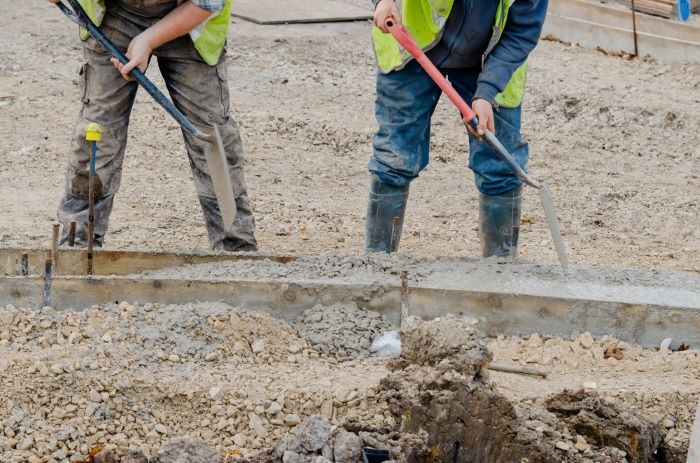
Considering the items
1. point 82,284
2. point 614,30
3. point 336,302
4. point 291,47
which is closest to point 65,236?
point 82,284

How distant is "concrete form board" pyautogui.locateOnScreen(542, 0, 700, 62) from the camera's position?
31.2 ft

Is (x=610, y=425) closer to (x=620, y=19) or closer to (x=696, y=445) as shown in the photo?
(x=696, y=445)

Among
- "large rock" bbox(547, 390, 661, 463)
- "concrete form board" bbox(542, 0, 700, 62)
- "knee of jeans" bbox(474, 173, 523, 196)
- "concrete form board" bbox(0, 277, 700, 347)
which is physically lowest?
"large rock" bbox(547, 390, 661, 463)

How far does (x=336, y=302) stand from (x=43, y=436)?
1.31m

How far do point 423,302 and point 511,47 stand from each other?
44.6 inches

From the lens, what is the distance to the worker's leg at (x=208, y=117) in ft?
16.6

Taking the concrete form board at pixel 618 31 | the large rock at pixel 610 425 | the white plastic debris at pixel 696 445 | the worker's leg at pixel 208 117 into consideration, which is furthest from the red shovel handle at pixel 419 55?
the concrete form board at pixel 618 31

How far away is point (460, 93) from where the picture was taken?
5.07 meters

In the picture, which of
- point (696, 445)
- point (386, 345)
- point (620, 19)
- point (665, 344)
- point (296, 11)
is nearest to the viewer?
point (696, 445)

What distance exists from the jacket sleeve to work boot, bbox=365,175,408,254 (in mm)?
670

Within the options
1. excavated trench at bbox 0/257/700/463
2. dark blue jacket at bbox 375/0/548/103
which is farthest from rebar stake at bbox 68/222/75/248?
dark blue jacket at bbox 375/0/548/103

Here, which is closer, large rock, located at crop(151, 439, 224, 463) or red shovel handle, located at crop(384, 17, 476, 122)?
large rock, located at crop(151, 439, 224, 463)

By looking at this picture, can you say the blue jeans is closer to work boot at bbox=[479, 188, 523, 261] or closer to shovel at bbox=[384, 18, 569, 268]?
work boot at bbox=[479, 188, 523, 261]

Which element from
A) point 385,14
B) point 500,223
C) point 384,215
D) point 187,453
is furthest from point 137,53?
point 187,453
